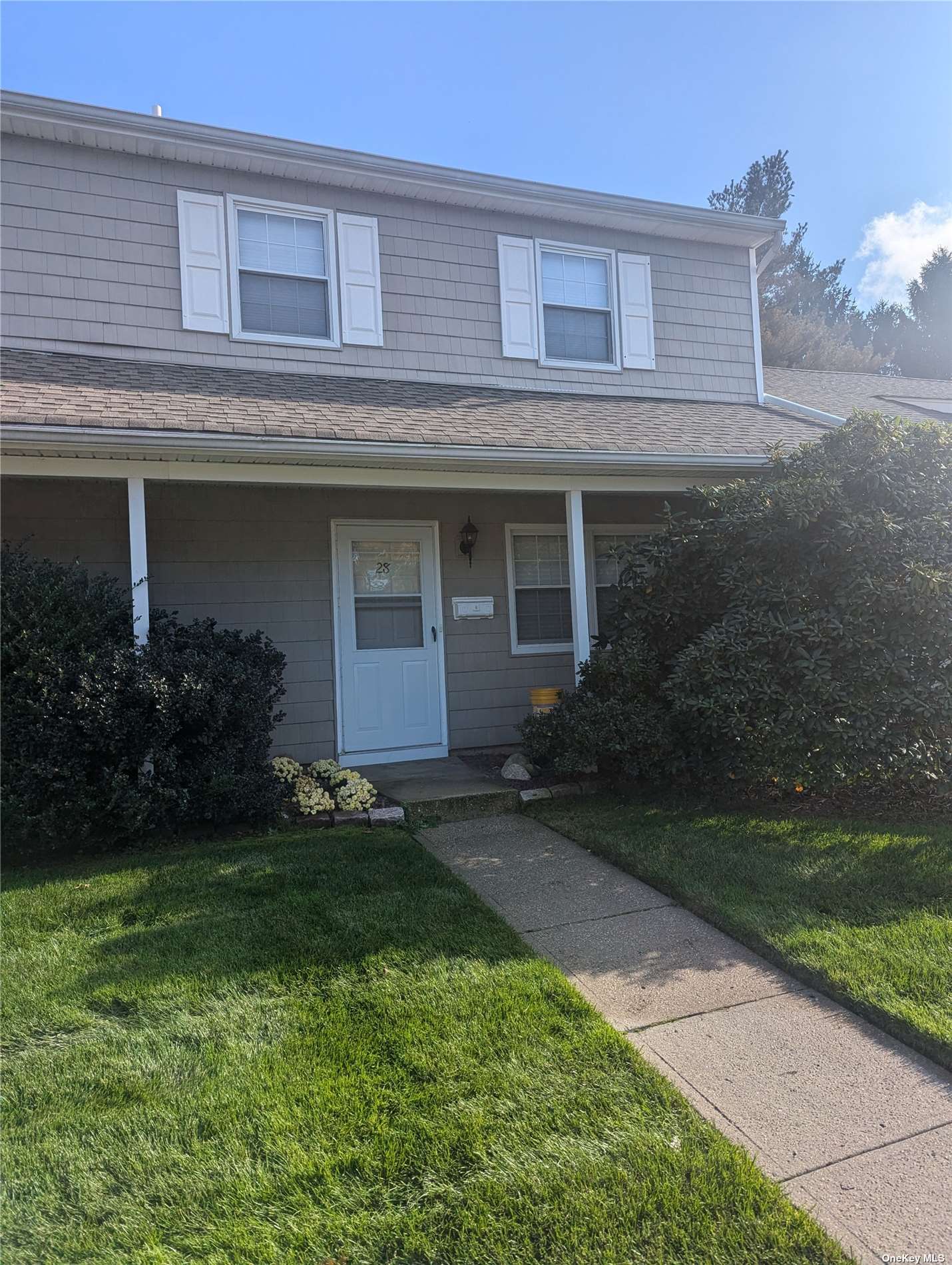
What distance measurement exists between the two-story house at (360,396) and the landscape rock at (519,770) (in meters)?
1.06

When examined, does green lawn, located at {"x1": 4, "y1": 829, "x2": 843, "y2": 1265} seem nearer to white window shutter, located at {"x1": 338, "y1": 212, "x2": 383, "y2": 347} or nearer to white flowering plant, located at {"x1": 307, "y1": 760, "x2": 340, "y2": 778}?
white flowering plant, located at {"x1": 307, "y1": 760, "x2": 340, "y2": 778}

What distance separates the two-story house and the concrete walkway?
315 cm

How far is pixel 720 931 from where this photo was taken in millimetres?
3738

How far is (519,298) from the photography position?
7.92 meters

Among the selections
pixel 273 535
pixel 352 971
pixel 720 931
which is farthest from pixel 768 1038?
pixel 273 535

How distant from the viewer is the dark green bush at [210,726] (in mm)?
5020

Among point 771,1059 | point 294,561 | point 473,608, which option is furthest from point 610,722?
point 294,561

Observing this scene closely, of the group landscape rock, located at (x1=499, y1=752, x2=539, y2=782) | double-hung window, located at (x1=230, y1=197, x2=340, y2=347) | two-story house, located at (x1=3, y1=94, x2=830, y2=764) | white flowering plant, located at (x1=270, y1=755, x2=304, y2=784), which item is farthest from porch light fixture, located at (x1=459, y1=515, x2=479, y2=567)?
white flowering plant, located at (x1=270, y1=755, x2=304, y2=784)

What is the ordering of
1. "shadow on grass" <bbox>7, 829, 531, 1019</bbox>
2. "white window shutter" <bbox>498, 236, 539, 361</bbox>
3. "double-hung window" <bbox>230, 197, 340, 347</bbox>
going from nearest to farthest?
"shadow on grass" <bbox>7, 829, 531, 1019</bbox>, "double-hung window" <bbox>230, 197, 340, 347</bbox>, "white window shutter" <bbox>498, 236, 539, 361</bbox>

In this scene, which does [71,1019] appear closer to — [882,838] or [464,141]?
[882,838]

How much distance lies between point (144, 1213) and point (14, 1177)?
0.43m

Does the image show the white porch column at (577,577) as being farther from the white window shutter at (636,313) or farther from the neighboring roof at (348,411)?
the white window shutter at (636,313)

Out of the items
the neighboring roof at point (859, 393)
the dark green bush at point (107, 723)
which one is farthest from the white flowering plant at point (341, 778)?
the neighboring roof at point (859, 393)

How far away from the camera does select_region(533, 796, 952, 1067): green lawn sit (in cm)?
307
